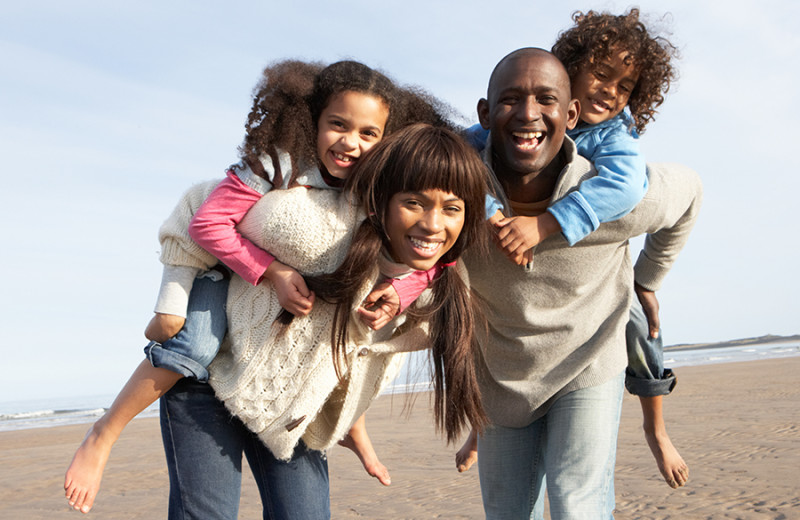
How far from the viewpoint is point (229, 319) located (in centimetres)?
240

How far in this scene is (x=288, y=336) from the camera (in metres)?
2.32

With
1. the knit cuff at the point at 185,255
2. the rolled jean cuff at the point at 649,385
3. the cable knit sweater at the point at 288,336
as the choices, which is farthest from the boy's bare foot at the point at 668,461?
the knit cuff at the point at 185,255

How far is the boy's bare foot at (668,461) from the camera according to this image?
3305mm

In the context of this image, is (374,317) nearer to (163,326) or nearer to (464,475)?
(163,326)

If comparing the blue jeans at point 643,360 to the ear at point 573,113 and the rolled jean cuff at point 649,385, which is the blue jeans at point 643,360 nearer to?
the rolled jean cuff at point 649,385

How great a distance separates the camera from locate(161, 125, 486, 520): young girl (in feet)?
7.31

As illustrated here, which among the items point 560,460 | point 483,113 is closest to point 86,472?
point 560,460

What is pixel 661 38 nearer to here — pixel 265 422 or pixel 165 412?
pixel 265 422

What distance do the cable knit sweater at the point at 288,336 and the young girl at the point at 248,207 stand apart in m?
0.04

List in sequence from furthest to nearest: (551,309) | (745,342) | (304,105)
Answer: (745,342), (551,309), (304,105)

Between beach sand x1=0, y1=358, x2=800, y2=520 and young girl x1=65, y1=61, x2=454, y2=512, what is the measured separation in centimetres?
306

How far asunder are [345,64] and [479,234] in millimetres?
803

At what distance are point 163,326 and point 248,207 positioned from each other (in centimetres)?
50

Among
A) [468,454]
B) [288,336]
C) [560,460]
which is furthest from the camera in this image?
[468,454]
